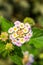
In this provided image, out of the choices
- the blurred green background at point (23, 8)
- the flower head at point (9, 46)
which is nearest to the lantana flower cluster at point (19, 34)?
the flower head at point (9, 46)

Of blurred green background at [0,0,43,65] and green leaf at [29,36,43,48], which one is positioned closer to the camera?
green leaf at [29,36,43,48]

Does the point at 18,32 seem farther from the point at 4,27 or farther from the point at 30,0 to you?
the point at 30,0

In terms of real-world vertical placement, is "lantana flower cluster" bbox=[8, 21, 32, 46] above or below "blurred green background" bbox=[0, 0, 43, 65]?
below

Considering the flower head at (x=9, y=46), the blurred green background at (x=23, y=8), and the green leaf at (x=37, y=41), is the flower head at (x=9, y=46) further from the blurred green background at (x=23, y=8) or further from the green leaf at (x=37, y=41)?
the blurred green background at (x=23, y=8)

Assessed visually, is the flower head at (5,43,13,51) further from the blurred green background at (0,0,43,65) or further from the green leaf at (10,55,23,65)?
the blurred green background at (0,0,43,65)

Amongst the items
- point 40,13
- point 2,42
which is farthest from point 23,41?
point 40,13

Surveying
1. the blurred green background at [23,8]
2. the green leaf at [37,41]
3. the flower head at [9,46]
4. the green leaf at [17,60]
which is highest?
the blurred green background at [23,8]

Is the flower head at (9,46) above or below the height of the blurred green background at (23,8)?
below

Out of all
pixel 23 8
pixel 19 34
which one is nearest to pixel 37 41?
pixel 19 34

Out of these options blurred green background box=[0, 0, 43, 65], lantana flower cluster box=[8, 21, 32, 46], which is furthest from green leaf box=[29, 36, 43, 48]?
blurred green background box=[0, 0, 43, 65]
